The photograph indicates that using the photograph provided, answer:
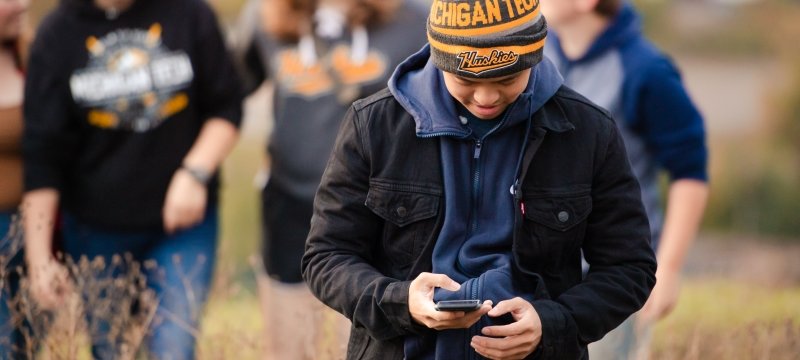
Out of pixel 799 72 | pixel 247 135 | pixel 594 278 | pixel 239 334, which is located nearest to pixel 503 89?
pixel 594 278

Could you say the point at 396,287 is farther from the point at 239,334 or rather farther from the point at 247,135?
the point at 247,135

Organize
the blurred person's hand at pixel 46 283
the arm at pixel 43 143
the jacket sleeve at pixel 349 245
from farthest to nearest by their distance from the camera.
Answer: the arm at pixel 43 143, the blurred person's hand at pixel 46 283, the jacket sleeve at pixel 349 245

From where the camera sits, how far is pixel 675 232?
4578 mm

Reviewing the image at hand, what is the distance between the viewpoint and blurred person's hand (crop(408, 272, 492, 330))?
113 inches

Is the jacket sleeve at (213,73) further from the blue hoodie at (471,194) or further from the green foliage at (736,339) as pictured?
the blue hoodie at (471,194)

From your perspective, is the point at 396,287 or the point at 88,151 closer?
the point at 396,287

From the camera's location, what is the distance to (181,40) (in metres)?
4.96

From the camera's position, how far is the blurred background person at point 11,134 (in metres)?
4.98

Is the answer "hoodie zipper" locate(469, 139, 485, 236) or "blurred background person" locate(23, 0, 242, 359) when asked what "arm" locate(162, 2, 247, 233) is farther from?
"hoodie zipper" locate(469, 139, 485, 236)

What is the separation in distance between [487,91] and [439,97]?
0.15 metres

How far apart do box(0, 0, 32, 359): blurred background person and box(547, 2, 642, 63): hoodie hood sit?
1.96 metres

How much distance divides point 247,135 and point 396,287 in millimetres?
10319

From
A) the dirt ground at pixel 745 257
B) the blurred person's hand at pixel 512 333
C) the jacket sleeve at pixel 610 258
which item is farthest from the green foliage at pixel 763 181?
the blurred person's hand at pixel 512 333

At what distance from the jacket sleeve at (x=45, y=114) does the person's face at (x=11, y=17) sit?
0.18 metres
